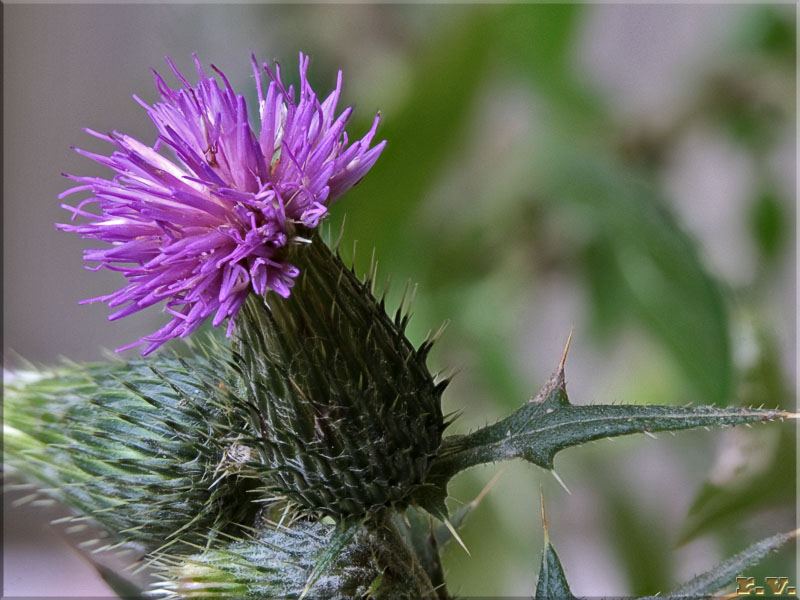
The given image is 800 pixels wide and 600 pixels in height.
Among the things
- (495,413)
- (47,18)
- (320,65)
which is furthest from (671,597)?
(47,18)

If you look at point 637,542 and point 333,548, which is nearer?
point 333,548

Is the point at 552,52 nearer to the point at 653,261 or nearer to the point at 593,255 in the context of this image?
the point at 593,255

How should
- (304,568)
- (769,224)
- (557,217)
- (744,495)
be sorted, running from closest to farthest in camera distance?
(304,568) → (744,495) → (769,224) → (557,217)

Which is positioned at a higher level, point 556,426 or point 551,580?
point 556,426

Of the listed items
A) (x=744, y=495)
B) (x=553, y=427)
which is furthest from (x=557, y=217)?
(x=553, y=427)

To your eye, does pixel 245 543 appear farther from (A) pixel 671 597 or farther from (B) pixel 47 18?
(B) pixel 47 18
